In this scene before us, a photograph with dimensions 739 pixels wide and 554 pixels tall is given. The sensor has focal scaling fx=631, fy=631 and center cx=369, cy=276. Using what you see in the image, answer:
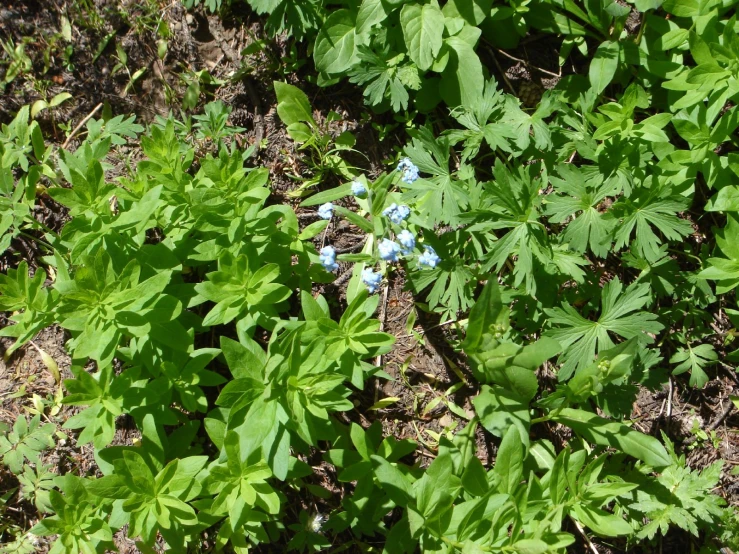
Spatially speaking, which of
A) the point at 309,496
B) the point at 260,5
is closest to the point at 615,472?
the point at 309,496

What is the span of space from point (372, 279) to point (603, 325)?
1173 mm

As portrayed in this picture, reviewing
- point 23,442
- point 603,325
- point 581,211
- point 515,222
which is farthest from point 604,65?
point 23,442

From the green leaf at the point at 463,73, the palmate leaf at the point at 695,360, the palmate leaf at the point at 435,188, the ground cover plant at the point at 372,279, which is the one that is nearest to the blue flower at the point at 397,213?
the ground cover plant at the point at 372,279

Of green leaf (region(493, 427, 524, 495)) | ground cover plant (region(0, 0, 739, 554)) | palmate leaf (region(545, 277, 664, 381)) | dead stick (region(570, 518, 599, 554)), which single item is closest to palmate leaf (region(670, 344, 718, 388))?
ground cover plant (region(0, 0, 739, 554))

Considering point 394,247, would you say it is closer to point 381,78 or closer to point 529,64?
point 381,78

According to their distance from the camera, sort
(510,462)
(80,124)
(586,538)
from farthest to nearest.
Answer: (80,124) → (586,538) → (510,462)

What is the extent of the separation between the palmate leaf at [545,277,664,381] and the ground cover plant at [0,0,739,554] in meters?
0.01

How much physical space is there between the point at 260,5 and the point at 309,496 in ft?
8.74

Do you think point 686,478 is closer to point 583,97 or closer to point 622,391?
point 622,391

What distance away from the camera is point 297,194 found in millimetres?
3742

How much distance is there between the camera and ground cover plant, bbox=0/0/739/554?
2.78 meters

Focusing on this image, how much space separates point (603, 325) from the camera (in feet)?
10.1

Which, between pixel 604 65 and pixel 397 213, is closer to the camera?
pixel 397 213

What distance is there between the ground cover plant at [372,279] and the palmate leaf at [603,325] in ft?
0.04
